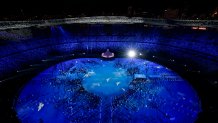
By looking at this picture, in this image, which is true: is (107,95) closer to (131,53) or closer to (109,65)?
(109,65)

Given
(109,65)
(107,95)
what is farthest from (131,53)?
(107,95)

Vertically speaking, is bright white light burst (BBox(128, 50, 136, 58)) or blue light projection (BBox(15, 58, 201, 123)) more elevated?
bright white light burst (BBox(128, 50, 136, 58))

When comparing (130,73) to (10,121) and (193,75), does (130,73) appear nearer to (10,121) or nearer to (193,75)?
(193,75)

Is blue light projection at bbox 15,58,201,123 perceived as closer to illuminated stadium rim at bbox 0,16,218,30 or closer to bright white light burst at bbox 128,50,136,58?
bright white light burst at bbox 128,50,136,58

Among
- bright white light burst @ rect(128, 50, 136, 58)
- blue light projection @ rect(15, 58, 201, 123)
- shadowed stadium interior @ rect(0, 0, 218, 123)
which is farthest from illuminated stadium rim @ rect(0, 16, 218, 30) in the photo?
blue light projection @ rect(15, 58, 201, 123)

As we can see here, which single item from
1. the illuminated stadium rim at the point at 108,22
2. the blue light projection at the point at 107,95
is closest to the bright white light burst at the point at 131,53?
the blue light projection at the point at 107,95

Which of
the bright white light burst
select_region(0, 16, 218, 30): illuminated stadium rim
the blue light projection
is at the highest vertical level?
select_region(0, 16, 218, 30): illuminated stadium rim

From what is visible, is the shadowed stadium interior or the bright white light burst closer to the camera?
the shadowed stadium interior
